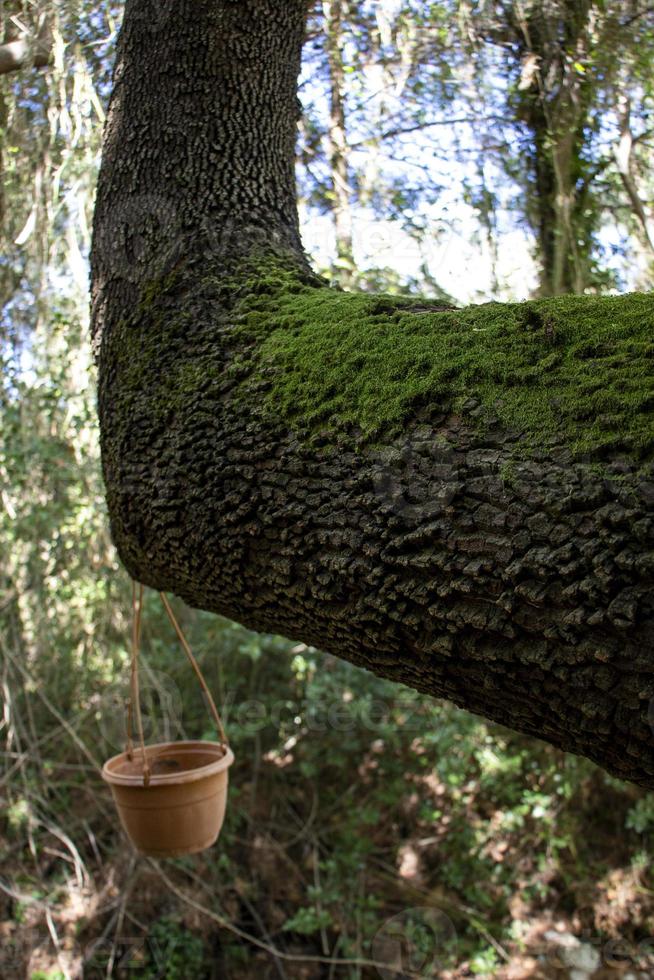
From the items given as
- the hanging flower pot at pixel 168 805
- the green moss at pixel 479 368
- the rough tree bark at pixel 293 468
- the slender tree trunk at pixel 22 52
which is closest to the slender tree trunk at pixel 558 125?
the slender tree trunk at pixel 22 52

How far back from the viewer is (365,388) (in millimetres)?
A: 1050

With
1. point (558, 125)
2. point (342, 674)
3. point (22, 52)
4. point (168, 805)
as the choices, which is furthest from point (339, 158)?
point (168, 805)

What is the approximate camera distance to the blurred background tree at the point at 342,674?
3.62 m

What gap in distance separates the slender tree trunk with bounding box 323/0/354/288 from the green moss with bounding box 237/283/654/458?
99.2 inches

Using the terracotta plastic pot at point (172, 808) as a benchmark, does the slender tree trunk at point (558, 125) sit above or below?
above

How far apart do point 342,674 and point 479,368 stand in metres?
3.40

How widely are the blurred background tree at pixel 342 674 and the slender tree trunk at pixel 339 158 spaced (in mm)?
21

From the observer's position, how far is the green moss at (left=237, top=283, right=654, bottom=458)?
0.85 m

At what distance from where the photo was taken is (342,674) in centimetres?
419

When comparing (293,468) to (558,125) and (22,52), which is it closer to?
(22,52)

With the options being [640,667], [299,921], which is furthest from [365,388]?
[299,921]

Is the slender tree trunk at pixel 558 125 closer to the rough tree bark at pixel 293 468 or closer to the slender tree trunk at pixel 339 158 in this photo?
the slender tree trunk at pixel 339 158

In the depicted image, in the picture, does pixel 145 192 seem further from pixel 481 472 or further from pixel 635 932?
pixel 635 932

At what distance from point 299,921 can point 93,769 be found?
4.10 feet
